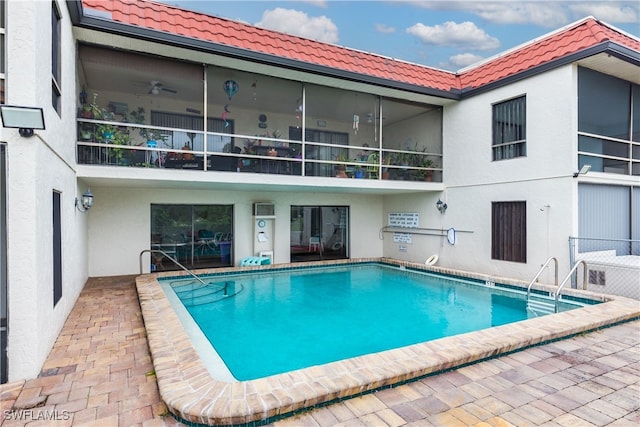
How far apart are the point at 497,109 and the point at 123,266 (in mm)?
11612

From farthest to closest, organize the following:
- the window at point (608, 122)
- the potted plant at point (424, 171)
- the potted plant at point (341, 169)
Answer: the potted plant at point (424, 171), the potted plant at point (341, 169), the window at point (608, 122)

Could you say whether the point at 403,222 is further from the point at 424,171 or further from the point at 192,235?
the point at 192,235

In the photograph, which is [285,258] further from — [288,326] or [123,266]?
[288,326]

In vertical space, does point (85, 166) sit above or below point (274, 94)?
below

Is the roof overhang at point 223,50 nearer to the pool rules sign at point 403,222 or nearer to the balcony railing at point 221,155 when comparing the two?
the balcony railing at point 221,155

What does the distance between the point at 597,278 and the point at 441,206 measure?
474 centimetres

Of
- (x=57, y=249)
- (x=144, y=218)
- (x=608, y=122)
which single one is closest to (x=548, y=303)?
(x=608, y=122)

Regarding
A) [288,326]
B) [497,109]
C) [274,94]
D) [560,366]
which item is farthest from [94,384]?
[497,109]

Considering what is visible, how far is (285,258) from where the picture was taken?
1245 centimetres

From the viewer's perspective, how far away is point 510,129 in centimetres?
966

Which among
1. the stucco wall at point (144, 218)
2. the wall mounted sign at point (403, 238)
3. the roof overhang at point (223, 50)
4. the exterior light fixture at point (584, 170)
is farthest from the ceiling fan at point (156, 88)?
the exterior light fixture at point (584, 170)

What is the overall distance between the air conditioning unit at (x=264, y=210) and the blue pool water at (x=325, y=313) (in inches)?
78.8

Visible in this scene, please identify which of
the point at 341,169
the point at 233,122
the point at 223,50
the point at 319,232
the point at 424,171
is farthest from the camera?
the point at 319,232

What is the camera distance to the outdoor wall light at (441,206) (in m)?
11.6
